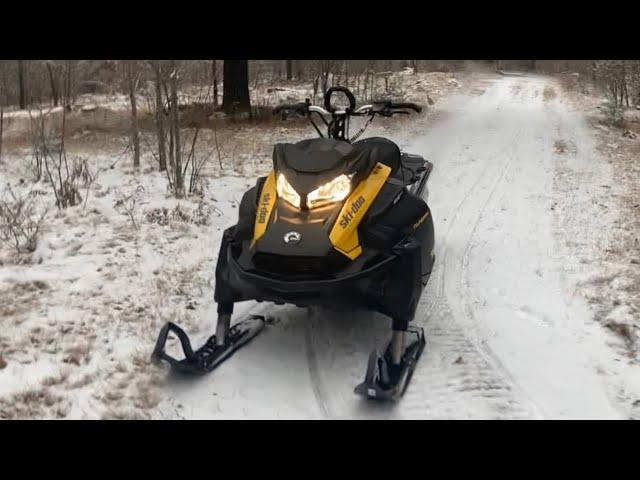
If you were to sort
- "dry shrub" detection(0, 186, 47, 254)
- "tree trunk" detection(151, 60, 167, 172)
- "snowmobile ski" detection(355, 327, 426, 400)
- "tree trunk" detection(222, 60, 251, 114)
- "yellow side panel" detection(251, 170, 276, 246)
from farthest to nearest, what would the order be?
"tree trunk" detection(222, 60, 251, 114)
"tree trunk" detection(151, 60, 167, 172)
"dry shrub" detection(0, 186, 47, 254)
"yellow side panel" detection(251, 170, 276, 246)
"snowmobile ski" detection(355, 327, 426, 400)

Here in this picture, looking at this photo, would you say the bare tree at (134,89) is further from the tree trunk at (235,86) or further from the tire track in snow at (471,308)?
the tree trunk at (235,86)

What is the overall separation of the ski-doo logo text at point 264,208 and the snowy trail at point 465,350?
A: 1043 mm

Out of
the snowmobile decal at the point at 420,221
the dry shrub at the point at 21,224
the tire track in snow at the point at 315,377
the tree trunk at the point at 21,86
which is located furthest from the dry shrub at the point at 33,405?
the tree trunk at the point at 21,86

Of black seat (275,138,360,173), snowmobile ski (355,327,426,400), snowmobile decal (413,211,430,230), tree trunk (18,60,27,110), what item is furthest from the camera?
tree trunk (18,60,27,110)

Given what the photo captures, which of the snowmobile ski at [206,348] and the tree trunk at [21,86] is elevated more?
the tree trunk at [21,86]

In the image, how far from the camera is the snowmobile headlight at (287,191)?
4277 millimetres

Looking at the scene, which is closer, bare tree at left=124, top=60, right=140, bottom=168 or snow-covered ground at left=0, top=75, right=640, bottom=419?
snow-covered ground at left=0, top=75, right=640, bottom=419

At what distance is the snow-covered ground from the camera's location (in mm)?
3979

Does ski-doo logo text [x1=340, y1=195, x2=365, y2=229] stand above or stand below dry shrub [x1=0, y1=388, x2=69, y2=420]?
above

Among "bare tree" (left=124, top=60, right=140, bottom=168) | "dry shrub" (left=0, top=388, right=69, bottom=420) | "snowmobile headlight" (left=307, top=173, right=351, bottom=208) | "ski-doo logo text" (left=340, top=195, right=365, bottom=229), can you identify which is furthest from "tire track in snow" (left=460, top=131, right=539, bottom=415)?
"bare tree" (left=124, top=60, right=140, bottom=168)

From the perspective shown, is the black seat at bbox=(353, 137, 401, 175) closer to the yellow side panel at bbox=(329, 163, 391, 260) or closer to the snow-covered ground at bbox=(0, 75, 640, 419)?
the yellow side panel at bbox=(329, 163, 391, 260)

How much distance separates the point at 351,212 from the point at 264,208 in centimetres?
63

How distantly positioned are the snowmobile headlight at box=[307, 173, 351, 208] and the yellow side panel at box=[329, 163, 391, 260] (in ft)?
0.19

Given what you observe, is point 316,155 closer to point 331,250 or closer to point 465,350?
point 331,250
